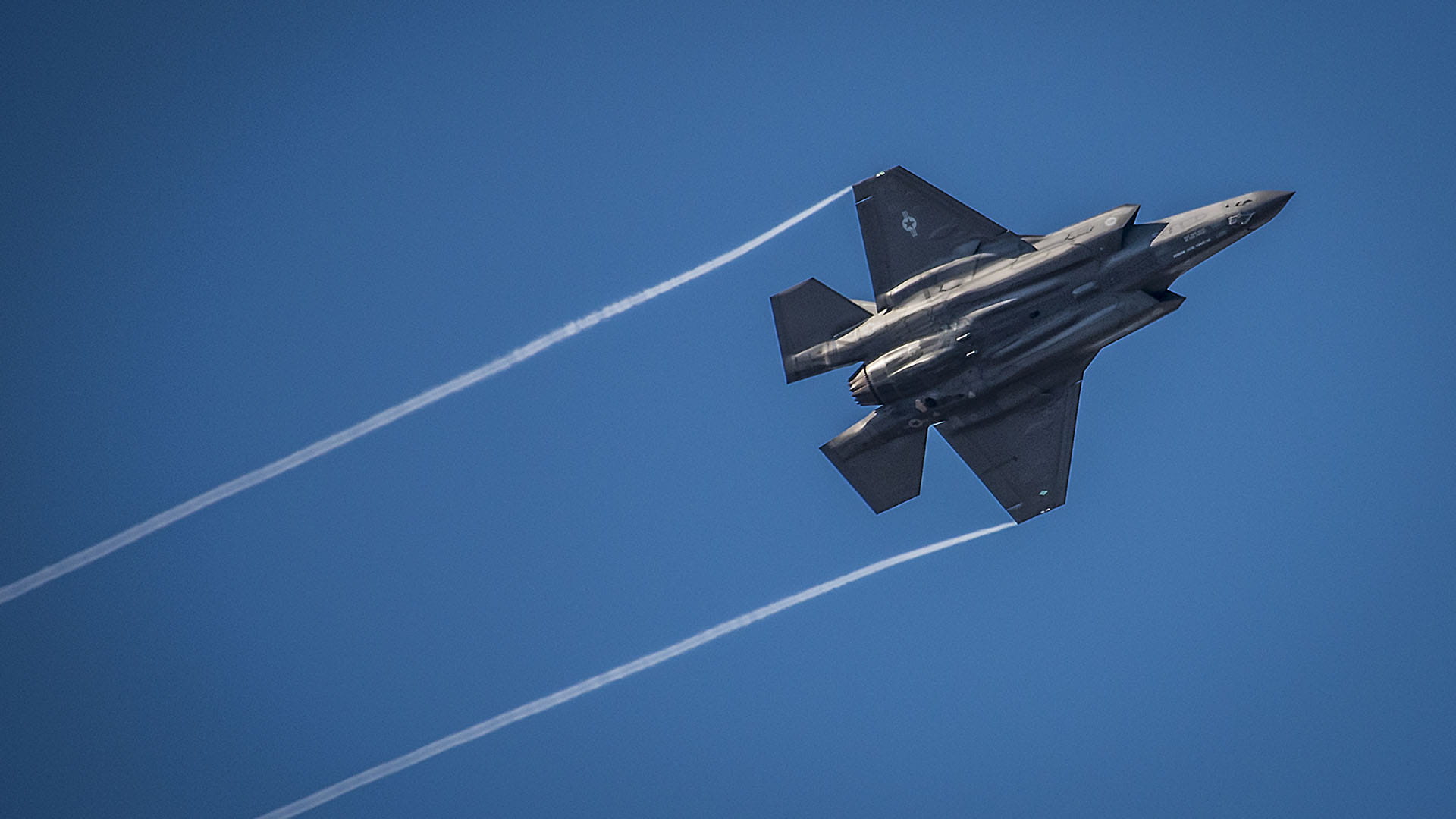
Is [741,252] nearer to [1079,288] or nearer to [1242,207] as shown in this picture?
[1079,288]

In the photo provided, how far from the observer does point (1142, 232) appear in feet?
75.0

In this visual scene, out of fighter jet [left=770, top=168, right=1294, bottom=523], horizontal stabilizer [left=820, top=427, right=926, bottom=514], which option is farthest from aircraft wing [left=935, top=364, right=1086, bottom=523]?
horizontal stabilizer [left=820, top=427, right=926, bottom=514]

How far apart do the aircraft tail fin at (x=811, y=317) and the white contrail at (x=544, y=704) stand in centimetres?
561

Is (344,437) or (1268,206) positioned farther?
(344,437)

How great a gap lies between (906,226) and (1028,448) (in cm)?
449

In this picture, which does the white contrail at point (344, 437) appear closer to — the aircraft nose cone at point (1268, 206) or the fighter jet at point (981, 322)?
the fighter jet at point (981, 322)

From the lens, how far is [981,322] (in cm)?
2309

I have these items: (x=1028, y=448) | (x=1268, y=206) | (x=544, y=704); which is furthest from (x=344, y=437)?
(x=1268, y=206)

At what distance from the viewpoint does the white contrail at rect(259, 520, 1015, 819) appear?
97.0 ft

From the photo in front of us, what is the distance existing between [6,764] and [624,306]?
68.9 feet

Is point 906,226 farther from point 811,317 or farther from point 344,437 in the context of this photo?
point 344,437

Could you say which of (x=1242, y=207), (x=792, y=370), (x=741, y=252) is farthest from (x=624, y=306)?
(x=1242, y=207)

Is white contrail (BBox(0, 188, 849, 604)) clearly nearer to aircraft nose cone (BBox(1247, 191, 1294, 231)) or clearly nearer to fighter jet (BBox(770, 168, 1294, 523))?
fighter jet (BBox(770, 168, 1294, 523))

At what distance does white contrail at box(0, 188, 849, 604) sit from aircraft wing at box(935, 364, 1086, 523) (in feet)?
20.2
